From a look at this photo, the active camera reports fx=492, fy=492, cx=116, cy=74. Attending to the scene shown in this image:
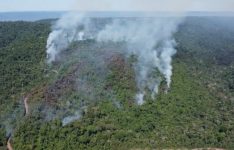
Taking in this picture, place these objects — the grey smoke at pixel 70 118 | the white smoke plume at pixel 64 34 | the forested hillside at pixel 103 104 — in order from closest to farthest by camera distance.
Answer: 1. the forested hillside at pixel 103 104
2. the grey smoke at pixel 70 118
3. the white smoke plume at pixel 64 34

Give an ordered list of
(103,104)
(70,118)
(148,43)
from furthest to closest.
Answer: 1. (148,43)
2. (103,104)
3. (70,118)

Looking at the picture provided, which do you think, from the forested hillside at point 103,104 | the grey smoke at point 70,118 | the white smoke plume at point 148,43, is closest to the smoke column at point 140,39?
the white smoke plume at point 148,43

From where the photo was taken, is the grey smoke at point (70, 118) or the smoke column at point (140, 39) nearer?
the grey smoke at point (70, 118)

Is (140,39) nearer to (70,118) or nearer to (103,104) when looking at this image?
(103,104)

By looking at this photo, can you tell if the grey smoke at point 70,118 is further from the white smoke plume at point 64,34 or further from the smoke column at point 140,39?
the white smoke plume at point 64,34

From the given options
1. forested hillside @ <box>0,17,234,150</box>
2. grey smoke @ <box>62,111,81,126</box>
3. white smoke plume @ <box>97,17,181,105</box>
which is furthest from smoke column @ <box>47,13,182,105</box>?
grey smoke @ <box>62,111,81,126</box>

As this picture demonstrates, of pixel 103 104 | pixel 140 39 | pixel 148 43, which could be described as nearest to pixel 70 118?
pixel 103 104

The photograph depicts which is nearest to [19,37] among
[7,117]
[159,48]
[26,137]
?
[159,48]
